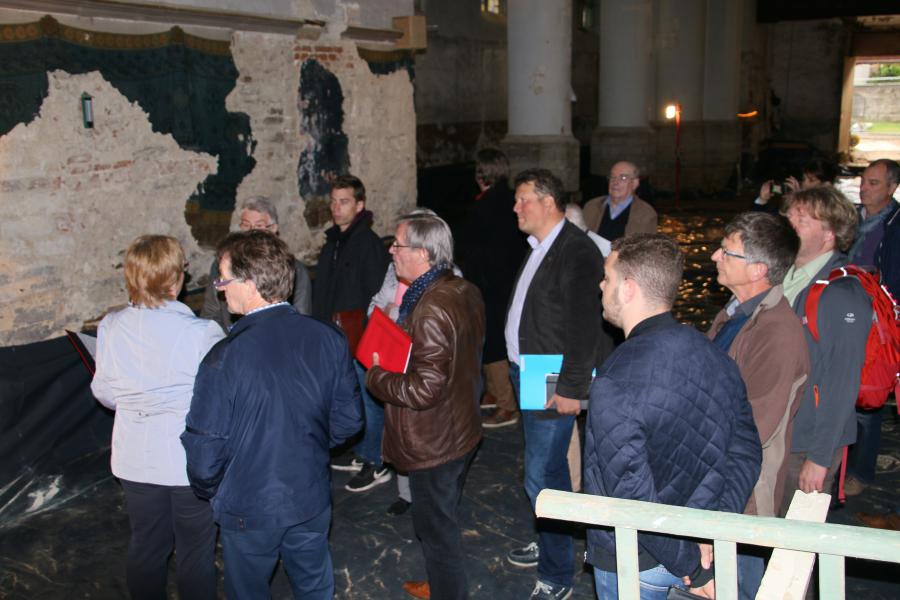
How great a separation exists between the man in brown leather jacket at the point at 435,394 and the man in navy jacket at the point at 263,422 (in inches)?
14.5

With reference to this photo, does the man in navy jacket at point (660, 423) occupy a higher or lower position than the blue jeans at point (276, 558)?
higher

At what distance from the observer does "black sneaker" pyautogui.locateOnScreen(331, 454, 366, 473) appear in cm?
557

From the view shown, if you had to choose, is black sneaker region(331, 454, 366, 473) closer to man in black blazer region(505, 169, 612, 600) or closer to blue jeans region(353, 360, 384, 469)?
blue jeans region(353, 360, 384, 469)

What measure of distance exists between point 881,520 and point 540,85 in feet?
26.1

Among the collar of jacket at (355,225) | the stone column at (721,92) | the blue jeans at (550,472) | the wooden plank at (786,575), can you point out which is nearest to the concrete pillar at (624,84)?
the stone column at (721,92)

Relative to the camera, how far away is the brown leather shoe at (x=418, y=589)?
4.10m

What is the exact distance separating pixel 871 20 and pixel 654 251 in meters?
32.2

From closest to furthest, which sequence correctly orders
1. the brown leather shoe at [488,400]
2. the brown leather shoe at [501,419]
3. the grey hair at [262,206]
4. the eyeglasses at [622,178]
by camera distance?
the grey hair at [262,206] < the eyeglasses at [622,178] < the brown leather shoe at [501,419] < the brown leather shoe at [488,400]

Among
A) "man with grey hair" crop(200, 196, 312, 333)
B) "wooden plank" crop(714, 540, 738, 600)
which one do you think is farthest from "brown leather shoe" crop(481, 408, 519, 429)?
"wooden plank" crop(714, 540, 738, 600)

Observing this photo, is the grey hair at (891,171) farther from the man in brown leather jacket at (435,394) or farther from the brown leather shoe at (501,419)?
the man in brown leather jacket at (435,394)

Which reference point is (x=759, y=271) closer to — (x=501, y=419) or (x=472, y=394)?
(x=472, y=394)

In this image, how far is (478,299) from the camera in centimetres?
364

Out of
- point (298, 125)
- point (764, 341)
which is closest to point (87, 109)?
point (298, 125)

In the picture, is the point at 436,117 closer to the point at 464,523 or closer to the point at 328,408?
the point at 464,523
